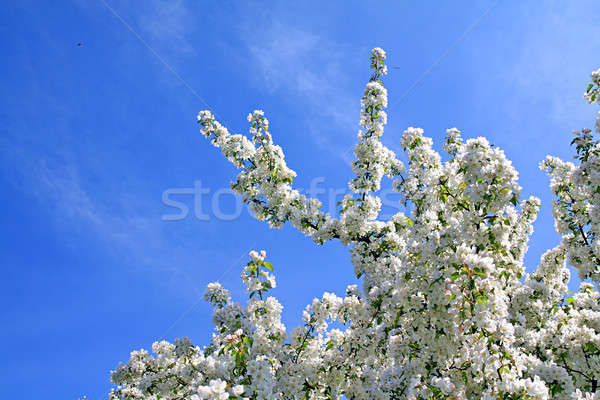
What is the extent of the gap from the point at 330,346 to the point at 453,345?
10.4ft

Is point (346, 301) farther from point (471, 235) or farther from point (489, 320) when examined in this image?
point (489, 320)

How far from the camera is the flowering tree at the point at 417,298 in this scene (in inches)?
240

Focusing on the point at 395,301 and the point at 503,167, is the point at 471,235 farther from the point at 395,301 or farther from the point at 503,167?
the point at 395,301

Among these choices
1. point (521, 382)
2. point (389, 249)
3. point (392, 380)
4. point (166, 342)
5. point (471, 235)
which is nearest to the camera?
point (521, 382)

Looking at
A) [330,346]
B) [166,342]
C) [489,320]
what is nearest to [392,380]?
[330,346]

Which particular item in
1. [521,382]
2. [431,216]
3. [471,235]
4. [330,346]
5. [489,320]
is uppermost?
[431,216]

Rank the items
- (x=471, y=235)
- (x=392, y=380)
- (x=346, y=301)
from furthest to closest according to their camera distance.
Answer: (x=346, y=301)
(x=392, y=380)
(x=471, y=235)

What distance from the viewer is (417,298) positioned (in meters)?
7.04

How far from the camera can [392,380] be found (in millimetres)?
8109

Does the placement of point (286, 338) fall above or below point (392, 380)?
above

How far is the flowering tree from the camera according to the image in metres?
6.09

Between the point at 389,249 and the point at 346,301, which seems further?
the point at 389,249

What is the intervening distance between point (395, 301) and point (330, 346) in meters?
2.32

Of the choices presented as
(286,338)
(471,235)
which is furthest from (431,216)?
(286,338)
